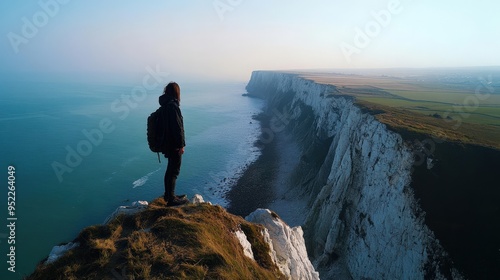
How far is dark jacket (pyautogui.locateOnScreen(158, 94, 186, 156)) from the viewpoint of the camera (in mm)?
7352

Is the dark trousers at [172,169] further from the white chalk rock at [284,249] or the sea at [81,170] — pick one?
the sea at [81,170]

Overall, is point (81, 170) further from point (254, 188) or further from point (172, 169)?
point (172, 169)

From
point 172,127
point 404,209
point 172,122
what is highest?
point 172,122

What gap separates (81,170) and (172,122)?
4668 cm

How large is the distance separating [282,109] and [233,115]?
1874 centimetres

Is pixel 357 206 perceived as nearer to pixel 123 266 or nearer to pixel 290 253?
pixel 290 253

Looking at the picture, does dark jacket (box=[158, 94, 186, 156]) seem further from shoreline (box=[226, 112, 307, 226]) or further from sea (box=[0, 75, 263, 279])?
shoreline (box=[226, 112, 307, 226])

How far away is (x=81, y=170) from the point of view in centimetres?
4606

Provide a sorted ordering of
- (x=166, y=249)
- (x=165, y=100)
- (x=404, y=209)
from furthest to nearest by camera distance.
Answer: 1. (x=404, y=209)
2. (x=165, y=100)
3. (x=166, y=249)

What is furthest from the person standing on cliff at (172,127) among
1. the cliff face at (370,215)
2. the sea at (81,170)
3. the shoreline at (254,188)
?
the shoreline at (254,188)

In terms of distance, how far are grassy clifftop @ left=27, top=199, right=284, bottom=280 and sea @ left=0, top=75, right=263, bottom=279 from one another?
24.9m

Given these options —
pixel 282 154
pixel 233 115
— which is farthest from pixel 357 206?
pixel 233 115

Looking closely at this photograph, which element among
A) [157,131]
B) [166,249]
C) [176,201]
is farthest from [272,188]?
[166,249]

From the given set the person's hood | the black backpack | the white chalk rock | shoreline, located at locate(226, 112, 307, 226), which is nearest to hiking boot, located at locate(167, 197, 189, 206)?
the black backpack
